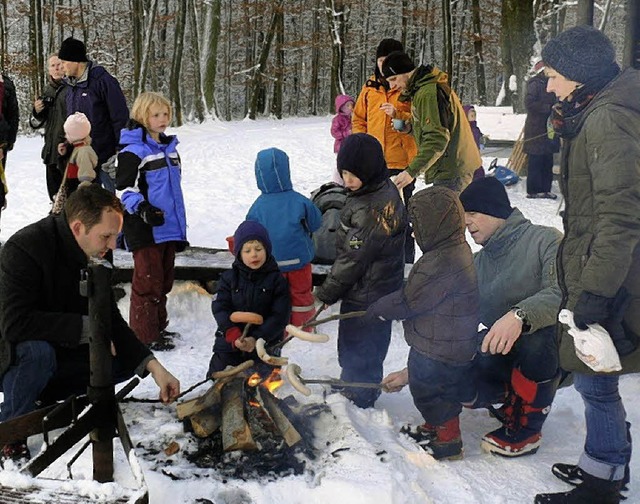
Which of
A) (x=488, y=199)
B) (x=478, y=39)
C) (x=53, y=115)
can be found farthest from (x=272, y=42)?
(x=488, y=199)

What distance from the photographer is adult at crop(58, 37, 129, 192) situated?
592cm

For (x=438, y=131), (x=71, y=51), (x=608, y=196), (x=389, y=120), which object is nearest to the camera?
(x=608, y=196)

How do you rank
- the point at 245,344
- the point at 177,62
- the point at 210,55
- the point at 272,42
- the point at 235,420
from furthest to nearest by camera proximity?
the point at 272,42 < the point at 210,55 < the point at 177,62 < the point at 245,344 < the point at 235,420

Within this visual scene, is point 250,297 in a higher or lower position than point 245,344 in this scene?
higher

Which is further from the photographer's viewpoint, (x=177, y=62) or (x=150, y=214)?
(x=177, y=62)

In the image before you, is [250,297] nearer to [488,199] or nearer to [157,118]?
[157,118]

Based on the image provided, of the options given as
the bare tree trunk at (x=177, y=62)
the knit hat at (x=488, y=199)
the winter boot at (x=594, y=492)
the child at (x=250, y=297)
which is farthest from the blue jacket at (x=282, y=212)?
the bare tree trunk at (x=177, y=62)

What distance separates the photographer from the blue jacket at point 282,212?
4602mm

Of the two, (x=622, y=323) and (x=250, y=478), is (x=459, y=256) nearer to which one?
(x=622, y=323)

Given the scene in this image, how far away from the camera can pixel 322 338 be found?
3.16 meters

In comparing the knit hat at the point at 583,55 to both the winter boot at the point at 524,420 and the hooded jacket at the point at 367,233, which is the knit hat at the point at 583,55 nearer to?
the hooded jacket at the point at 367,233

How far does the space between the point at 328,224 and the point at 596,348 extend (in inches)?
145

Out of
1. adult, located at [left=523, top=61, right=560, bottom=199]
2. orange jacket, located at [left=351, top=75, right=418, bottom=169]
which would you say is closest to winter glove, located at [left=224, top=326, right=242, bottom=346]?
orange jacket, located at [left=351, top=75, right=418, bottom=169]

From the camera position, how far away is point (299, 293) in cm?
488
